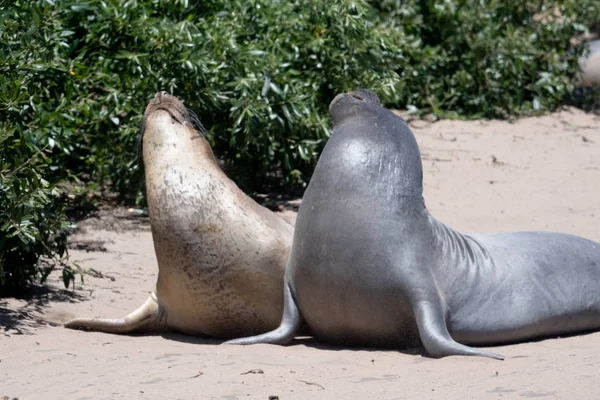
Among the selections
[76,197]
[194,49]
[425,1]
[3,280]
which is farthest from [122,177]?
[425,1]

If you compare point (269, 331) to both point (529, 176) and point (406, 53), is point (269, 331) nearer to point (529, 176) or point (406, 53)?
point (529, 176)

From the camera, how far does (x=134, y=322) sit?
491cm

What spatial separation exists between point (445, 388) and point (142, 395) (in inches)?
40.9

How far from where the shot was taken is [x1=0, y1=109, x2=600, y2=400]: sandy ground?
3676 mm

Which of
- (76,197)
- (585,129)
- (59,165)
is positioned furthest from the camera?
(585,129)

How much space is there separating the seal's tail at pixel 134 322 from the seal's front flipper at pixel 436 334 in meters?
1.31

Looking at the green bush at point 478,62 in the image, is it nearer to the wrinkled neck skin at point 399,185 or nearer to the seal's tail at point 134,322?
the wrinkled neck skin at point 399,185

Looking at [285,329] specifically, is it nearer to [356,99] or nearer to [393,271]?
[393,271]

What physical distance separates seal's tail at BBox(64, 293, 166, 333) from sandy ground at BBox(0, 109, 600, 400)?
53mm

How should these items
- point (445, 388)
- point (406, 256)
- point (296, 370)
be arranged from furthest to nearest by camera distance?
point (406, 256) → point (296, 370) → point (445, 388)

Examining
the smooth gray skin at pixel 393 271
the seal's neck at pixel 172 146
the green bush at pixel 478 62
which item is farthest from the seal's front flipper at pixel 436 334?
the green bush at pixel 478 62

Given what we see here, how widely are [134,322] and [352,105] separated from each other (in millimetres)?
1409

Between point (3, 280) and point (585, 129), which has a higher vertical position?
point (585, 129)

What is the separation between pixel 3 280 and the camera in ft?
16.3
